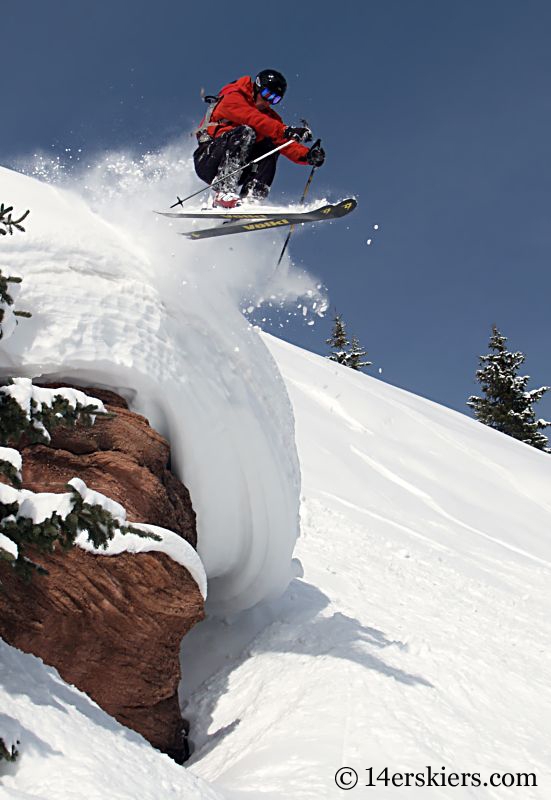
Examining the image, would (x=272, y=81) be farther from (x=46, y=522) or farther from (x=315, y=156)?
(x=46, y=522)

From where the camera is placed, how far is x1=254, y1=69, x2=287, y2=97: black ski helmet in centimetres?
843

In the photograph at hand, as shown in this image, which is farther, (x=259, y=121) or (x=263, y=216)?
(x=259, y=121)

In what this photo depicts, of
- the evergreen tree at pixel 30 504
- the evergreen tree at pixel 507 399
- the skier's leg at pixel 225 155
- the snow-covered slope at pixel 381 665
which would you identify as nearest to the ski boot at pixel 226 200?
the skier's leg at pixel 225 155

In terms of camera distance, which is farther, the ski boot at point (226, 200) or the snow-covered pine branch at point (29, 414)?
the ski boot at point (226, 200)

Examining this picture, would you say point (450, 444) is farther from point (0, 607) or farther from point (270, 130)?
point (0, 607)

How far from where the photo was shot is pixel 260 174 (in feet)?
28.0

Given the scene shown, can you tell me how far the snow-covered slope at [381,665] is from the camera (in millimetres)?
3580

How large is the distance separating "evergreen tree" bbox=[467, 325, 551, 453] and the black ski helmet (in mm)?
29535

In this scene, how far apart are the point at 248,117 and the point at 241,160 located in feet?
1.77

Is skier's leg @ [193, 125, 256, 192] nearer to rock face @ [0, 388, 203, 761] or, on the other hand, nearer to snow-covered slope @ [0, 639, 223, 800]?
rock face @ [0, 388, 203, 761]

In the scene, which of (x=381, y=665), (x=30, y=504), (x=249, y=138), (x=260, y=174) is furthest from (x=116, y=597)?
(x=249, y=138)

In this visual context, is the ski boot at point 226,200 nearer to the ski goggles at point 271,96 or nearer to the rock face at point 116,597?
the ski goggles at point 271,96

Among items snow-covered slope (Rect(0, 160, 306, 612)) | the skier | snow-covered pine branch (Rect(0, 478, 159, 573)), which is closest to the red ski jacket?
A: the skier

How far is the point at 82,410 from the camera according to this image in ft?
9.25
